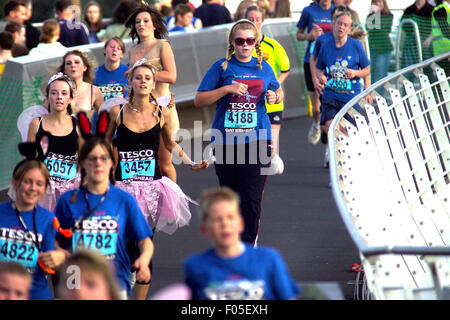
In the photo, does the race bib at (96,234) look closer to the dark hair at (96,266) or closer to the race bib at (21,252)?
the race bib at (21,252)

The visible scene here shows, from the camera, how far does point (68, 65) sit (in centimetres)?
928

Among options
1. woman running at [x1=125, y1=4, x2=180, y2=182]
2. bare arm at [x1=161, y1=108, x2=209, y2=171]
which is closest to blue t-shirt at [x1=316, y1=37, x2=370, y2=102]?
woman running at [x1=125, y1=4, x2=180, y2=182]

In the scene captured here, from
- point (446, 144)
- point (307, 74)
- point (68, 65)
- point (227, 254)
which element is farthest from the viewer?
point (307, 74)

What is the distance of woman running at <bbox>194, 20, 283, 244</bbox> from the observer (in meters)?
8.24

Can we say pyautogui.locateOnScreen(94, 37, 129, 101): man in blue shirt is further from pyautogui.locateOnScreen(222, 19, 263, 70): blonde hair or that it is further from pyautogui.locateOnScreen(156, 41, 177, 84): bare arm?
pyautogui.locateOnScreen(222, 19, 263, 70): blonde hair

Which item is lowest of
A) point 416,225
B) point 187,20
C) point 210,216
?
point 210,216

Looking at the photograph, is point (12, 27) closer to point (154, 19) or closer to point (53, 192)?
point (154, 19)

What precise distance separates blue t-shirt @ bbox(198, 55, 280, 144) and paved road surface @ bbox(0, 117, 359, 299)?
1.22 m

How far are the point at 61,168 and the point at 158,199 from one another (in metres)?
0.79

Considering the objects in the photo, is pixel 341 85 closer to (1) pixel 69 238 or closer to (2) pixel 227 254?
(1) pixel 69 238

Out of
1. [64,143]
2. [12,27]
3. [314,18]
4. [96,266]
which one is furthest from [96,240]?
[314,18]

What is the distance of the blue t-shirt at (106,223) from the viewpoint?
231 inches
